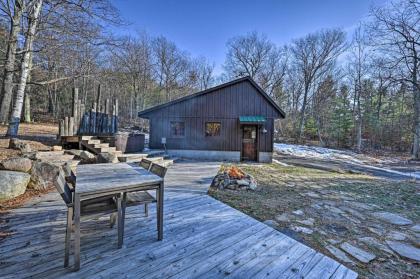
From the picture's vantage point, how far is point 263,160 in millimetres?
11039

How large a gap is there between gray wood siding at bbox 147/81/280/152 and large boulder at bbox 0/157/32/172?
6.58 metres

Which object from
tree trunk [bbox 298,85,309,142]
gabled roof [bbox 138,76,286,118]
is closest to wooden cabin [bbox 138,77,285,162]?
gabled roof [bbox 138,76,286,118]

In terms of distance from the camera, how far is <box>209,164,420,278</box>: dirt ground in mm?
2523

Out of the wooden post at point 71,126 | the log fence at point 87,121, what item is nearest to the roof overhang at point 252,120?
the log fence at point 87,121

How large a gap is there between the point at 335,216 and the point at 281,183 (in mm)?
2511

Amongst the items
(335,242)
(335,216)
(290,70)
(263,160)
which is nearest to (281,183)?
(335,216)

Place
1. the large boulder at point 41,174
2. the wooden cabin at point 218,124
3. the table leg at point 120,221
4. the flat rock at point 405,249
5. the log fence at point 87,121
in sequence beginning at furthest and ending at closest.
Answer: the wooden cabin at point 218,124 → the log fence at point 87,121 → the large boulder at point 41,174 → the flat rock at point 405,249 → the table leg at point 120,221

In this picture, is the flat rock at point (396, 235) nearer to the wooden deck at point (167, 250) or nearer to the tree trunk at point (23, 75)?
the wooden deck at point (167, 250)

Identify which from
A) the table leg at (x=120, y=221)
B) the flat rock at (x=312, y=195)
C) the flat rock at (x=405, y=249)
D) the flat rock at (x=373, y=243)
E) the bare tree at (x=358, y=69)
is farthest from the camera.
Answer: the bare tree at (x=358, y=69)

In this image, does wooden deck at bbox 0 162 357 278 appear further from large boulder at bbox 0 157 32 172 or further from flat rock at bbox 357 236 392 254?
large boulder at bbox 0 157 32 172

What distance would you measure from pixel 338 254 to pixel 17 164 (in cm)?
592

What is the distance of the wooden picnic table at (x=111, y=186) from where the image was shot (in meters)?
2.05

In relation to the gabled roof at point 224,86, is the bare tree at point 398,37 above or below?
above

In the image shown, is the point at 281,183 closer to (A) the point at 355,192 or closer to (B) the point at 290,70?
(A) the point at 355,192
